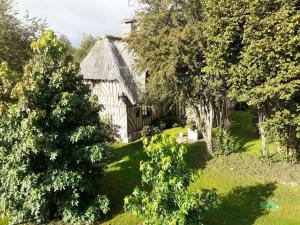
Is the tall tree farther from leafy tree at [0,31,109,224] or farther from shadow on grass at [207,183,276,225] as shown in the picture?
leafy tree at [0,31,109,224]

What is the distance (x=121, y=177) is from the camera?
2141 centimetres

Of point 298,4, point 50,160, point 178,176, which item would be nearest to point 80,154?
point 50,160

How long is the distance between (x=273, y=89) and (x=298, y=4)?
4.70 meters

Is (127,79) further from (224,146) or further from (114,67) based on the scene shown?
(224,146)

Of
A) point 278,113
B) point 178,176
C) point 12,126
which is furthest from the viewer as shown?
point 278,113

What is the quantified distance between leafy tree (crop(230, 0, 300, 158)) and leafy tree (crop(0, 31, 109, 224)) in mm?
8342

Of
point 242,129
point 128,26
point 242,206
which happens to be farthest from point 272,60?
point 128,26

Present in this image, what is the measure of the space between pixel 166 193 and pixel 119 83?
1671 cm

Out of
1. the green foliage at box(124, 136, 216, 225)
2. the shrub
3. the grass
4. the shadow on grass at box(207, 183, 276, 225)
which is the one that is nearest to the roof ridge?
the grass

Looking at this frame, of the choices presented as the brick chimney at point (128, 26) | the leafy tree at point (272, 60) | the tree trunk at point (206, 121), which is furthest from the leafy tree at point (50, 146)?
the brick chimney at point (128, 26)

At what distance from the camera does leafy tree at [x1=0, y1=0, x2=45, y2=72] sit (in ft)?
87.1

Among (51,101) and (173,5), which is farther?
(173,5)

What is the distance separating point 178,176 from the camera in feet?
42.3

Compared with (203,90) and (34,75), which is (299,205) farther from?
(34,75)
